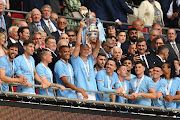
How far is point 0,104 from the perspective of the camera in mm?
9234

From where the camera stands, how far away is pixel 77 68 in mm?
10461

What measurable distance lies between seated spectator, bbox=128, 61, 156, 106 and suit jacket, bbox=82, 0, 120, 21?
13.7ft

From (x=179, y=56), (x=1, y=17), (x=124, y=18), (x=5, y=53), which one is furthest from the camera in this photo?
(x=124, y=18)

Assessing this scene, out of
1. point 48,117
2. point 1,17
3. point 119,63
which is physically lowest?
point 48,117

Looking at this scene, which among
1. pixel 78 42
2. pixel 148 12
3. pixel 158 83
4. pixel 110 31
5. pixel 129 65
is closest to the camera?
pixel 78 42

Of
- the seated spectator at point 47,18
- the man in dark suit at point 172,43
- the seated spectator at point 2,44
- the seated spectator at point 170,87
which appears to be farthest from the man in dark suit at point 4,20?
the man in dark suit at point 172,43

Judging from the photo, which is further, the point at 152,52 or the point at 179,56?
the point at 179,56

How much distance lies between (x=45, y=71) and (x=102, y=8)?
5.36 m

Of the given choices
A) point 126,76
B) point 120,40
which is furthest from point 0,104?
point 120,40

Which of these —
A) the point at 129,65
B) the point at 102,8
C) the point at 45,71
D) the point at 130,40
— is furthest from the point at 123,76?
the point at 102,8

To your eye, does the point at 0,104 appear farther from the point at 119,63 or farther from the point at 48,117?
the point at 119,63

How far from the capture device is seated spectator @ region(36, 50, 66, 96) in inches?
385

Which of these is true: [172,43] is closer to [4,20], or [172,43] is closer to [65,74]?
[4,20]

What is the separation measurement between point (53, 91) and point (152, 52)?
12.9 feet
